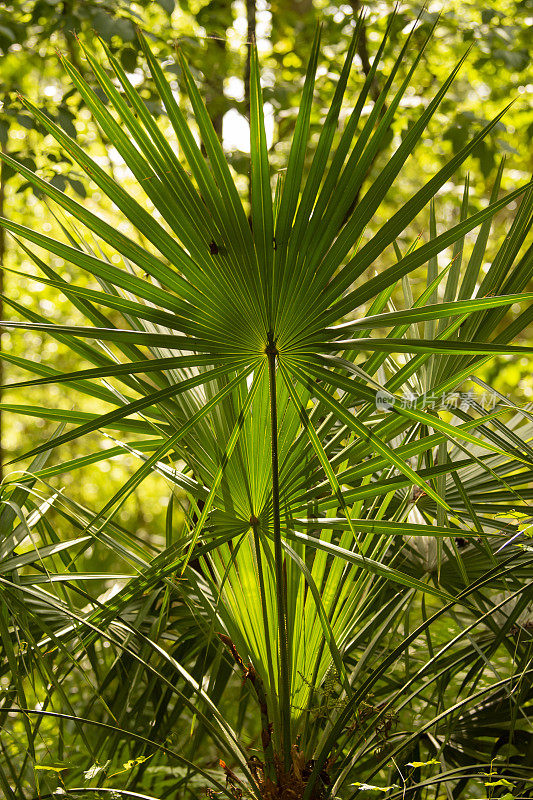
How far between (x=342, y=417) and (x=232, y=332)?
23 centimetres

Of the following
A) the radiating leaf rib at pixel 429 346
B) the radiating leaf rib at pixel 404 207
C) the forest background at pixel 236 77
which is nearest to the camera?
the radiating leaf rib at pixel 429 346

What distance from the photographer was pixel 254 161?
0.88 metres

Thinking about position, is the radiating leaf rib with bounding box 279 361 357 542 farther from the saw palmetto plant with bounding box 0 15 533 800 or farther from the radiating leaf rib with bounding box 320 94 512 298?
the radiating leaf rib with bounding box 320 94 512 298

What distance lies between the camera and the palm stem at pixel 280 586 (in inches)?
39.5

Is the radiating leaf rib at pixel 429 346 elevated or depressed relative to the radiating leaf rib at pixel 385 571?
elevated

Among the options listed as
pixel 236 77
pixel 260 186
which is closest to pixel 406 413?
pixel 260 186

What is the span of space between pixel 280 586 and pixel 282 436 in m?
0.28

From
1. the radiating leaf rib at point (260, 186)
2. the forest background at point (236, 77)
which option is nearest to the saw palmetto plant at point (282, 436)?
the radiating leaf rib at point (260, 186)

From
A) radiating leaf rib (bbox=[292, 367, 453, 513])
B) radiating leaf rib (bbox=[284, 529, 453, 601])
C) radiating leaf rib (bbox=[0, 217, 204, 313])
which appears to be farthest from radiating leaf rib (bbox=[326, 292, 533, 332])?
radiating leaf rib (bbox=[284, 529, 453, 601])

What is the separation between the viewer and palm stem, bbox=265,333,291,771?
3.29 feet

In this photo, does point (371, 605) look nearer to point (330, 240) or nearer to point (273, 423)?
point (273, 423)

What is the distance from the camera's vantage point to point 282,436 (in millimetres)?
1195

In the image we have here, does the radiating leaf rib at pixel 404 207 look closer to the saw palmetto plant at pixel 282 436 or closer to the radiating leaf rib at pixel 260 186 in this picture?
the saw palmetto plant at pixel 282 436

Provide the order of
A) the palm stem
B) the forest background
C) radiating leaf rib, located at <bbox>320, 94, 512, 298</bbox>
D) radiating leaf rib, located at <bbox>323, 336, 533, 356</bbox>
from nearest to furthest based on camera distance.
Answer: radiating leaf rib, located at <bbox>323, 336, 533, 356</bbox>
radiating leaf rib, located at <bbox>320, 94, 512, 298</bbox>
the palm stem
the forest background
